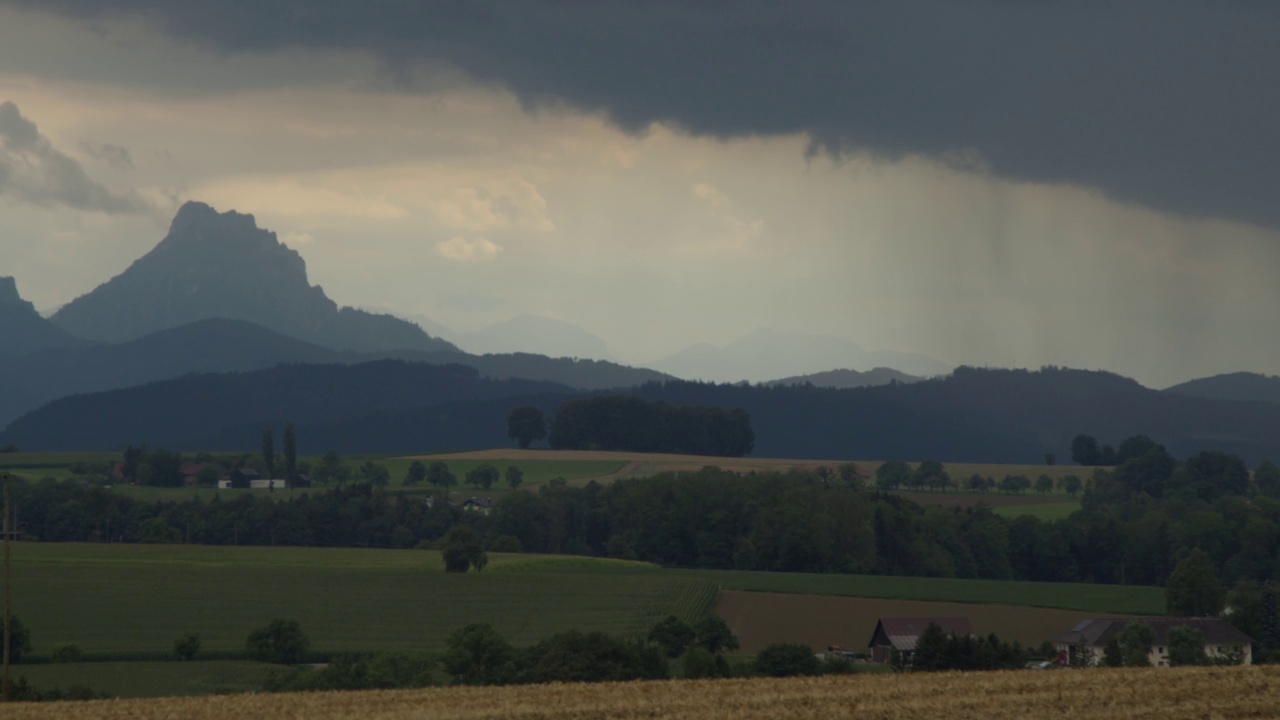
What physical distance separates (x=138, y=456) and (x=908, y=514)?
9930cm

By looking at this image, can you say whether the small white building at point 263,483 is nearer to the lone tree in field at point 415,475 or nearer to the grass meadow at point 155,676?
the lone tree in field at point 415,475

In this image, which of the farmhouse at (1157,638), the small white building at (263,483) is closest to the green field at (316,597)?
the farmhouse at (1157,638)

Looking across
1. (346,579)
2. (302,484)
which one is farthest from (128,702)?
(302,484)

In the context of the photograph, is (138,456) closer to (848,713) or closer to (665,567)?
(665,567)

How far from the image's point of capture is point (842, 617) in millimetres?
86375

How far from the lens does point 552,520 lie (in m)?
138

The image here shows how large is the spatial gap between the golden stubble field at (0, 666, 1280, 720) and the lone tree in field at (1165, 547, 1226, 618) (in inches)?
2159

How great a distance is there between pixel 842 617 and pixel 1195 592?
76.8 feet

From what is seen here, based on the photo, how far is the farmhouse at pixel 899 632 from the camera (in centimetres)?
→ 7538

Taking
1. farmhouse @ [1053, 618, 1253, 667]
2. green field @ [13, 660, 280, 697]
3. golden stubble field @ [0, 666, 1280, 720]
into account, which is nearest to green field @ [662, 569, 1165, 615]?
farmhouse @ [1053, 618, 1253, 667]

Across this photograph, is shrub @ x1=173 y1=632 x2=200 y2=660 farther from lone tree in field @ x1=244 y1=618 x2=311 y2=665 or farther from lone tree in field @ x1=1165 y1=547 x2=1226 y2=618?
lone tree in field @ x1=1165 y1=547 x2=1226 y2=618

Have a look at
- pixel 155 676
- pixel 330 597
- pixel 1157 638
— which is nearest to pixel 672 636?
pixel 155 676

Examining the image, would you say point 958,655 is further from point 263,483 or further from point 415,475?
point 263,483

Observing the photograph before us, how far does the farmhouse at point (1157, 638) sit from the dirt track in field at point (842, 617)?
1931 millimetres
